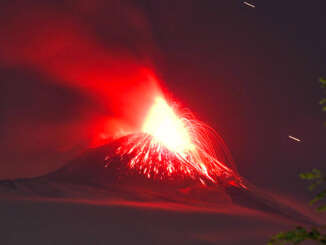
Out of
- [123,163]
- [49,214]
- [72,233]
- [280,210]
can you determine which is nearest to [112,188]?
[123,163]

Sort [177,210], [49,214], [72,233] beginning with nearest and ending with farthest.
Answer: [72,233] < [49,214] < [177,210]

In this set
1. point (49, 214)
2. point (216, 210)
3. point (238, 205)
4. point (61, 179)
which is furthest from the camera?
point (61, 179)

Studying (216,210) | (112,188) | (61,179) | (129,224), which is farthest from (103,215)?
(61,179)

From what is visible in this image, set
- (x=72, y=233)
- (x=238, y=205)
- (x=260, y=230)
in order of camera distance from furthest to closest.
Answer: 1. (x=238, y=205)
2. (x=260, y=230)
3. (x=72, y=233)

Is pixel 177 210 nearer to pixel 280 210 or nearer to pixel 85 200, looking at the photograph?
pixel 85 200

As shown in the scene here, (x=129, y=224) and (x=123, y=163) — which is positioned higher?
(x=123, y=163)

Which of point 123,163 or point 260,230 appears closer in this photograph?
point 260,230

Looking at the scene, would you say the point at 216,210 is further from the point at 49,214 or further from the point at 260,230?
the point at 49,214

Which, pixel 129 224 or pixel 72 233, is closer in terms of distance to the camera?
pixel 72 233

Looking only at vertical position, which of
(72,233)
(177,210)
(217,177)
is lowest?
(72,233)
